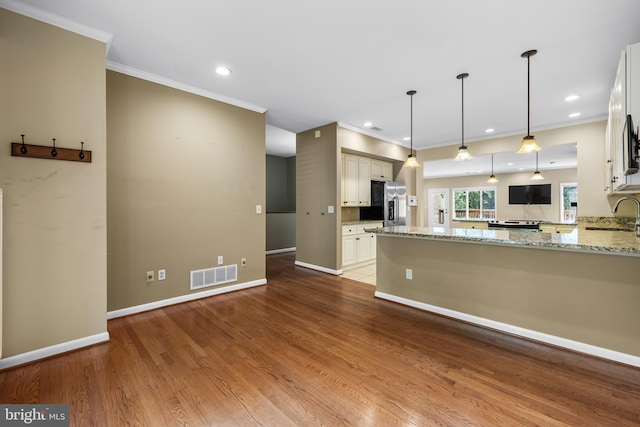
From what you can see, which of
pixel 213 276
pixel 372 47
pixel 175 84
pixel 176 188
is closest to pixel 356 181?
pixel 372 47

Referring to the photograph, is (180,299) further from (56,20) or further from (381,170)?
(381,170)

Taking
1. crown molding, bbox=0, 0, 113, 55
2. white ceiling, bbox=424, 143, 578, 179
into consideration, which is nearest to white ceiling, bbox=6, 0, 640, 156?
crown molding, bbox=0, 0, 113, 55

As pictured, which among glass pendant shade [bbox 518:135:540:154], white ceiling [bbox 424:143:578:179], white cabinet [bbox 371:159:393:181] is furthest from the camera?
white ceiling [bbox 424:143:578:179]

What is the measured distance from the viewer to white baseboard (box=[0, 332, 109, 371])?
2.10 m

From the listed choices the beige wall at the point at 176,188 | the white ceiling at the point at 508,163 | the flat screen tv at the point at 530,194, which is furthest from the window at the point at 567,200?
the beige wall at the point at 176,188

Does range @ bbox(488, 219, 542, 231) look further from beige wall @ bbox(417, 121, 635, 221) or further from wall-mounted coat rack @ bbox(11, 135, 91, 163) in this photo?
wall-mounted coat rack @ bbox(11, 135, 91, 163)

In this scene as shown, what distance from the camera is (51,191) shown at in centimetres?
226

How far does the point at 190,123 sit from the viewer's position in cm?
354

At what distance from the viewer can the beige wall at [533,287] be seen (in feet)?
7.28

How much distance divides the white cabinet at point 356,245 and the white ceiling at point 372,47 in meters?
2.27

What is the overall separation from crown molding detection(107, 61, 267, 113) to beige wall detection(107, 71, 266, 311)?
0.19ft

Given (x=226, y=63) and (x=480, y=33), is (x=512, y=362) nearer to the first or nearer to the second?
(x=480, y=33)

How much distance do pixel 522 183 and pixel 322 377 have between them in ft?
38.1

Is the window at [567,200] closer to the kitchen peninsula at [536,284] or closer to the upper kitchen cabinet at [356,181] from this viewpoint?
the upper kitchen cabinet at [356,181]
